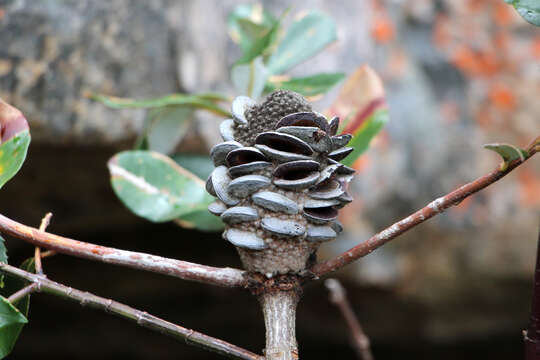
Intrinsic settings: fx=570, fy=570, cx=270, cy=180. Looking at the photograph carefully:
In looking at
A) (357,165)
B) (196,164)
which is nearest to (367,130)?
(196,164)

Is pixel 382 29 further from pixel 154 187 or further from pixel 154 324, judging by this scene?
pixel 154 324

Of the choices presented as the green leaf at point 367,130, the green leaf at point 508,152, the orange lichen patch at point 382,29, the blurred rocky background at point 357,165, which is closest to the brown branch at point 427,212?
the green leaf at point 508,152

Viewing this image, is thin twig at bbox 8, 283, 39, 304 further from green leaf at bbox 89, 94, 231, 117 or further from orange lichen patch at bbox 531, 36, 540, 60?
orange lichen patch at bbox 531, 36, 540, 60

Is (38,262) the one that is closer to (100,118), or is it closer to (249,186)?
(249,186)

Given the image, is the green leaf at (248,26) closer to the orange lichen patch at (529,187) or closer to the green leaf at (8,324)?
the green leaf at (8,324)

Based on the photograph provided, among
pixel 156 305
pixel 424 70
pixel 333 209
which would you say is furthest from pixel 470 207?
pixel 333 209

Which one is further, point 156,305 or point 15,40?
point 156,305
